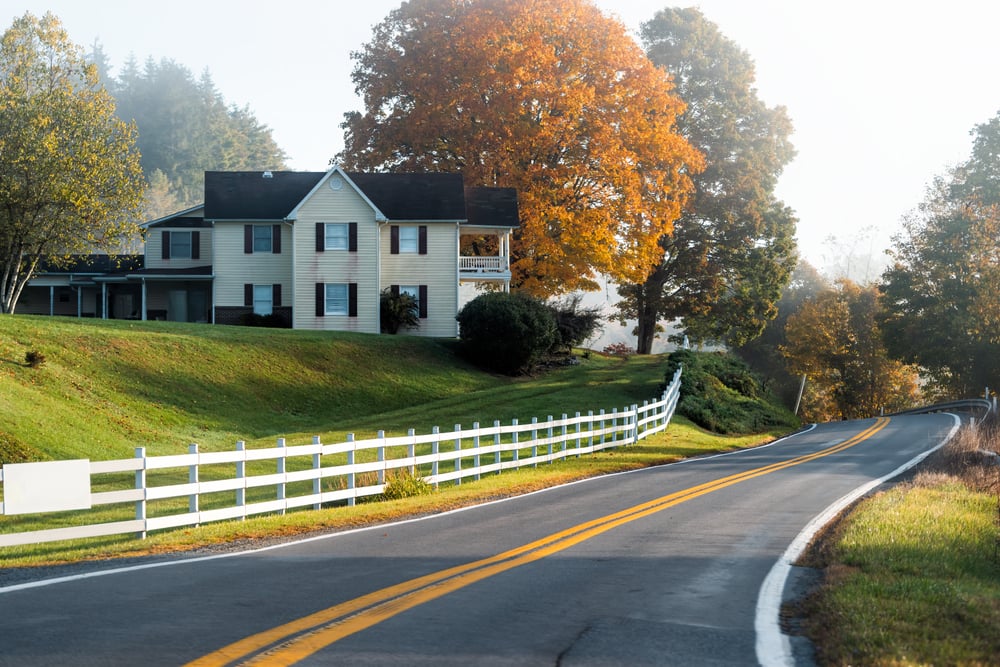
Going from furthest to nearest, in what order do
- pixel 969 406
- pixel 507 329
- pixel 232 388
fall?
pixel 969 406 → pixel 507 329 → pixel 232 388

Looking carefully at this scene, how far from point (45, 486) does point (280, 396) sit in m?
24.8

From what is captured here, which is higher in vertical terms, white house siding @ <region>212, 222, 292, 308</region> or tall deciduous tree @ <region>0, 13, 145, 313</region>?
tall deciduous tree @ <region>0, 13, 145, 313</region>

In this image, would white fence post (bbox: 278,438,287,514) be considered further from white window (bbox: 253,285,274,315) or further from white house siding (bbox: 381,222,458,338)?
white window (bbox: 253,285,274,315)

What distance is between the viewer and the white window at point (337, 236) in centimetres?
4962

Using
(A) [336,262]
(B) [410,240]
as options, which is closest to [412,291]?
(B) [410,240]

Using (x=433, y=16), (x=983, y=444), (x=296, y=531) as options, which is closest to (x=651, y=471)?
(x=983, y=444)

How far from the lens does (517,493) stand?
20078 mm

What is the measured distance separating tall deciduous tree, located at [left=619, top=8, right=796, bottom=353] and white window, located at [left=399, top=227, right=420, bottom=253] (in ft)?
51.6

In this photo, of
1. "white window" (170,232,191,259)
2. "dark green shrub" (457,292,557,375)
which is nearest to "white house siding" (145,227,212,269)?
"white window" (170,232,191,259)

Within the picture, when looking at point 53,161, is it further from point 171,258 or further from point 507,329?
point 507,329

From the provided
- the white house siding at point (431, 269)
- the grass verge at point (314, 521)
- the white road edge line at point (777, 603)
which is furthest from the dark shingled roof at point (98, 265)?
the white road edge line at point (777, 603)

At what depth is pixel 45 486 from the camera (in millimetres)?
12477

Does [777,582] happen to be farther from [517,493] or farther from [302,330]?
[302,330]

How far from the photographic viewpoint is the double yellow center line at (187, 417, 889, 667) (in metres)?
7.21
